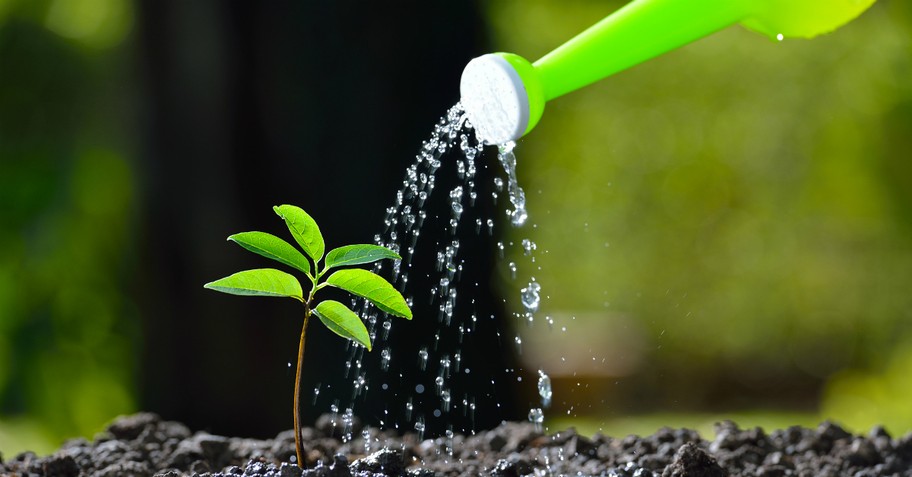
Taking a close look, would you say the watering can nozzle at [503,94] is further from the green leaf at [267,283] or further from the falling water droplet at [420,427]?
the falling water droplet at [420,427]

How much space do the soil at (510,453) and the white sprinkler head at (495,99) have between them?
1.63 feet

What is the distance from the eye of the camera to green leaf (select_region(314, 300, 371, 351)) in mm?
1294

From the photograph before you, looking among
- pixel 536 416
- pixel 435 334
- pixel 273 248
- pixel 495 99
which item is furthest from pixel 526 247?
pixel 273 248

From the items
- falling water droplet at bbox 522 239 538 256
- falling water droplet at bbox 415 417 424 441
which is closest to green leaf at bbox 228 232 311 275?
falling water droplet at bbox 415 417 424 441

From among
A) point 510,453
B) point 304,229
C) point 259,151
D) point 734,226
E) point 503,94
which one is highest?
point 734,226

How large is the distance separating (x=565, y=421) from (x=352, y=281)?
4502 millimetres

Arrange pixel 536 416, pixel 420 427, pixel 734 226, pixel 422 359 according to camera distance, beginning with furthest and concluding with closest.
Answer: pixel 734 226, pixel 422 359, pixel 420 427, pixel 536 416

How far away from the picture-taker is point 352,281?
132 cm

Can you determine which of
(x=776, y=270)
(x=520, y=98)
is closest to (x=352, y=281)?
(x=520, y=98)

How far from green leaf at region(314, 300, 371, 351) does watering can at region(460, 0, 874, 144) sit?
34 cm

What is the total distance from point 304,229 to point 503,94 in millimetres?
Answer: 335

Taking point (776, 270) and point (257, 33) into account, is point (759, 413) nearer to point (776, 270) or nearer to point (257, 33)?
point (776, 270)

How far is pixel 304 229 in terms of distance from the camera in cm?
134

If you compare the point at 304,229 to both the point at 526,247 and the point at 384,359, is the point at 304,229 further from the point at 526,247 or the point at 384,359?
the point at 526,247
